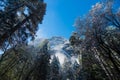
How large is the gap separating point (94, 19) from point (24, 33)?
8.40 metres

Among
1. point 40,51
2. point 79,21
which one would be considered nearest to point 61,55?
point 40,51

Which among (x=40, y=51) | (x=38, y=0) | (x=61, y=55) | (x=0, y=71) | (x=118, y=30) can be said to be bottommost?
(x=118, y=30)

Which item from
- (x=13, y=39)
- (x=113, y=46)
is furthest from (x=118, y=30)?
(x=13, y=39)

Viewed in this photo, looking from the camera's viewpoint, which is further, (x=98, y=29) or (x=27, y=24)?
(x=98, y=29)

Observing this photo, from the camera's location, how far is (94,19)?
19234 millimetres

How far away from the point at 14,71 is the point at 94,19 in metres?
22.4

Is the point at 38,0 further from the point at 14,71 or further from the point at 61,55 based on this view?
the point at 61,55

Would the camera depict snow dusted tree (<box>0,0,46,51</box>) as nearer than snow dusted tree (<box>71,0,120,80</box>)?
Yes

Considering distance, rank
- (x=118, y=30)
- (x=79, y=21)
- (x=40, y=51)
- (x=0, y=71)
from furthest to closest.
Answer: (x=40, y=51), (x=0, y=71), (x=79, y=21), (x=118, y=30)

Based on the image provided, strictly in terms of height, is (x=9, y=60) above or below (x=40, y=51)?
below

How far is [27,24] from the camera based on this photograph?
49.4 feet

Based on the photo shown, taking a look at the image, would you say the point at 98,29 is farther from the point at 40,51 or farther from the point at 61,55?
the point at 61,55

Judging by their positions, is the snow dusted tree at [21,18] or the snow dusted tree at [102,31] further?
the snow dusted tree at [102,31]

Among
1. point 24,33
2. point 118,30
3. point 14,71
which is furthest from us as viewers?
Answer: point 14,71
